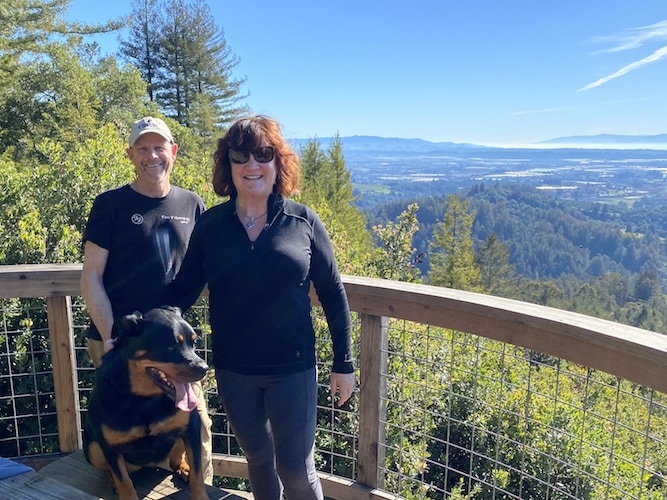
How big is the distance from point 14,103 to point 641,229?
Result: 14696cm

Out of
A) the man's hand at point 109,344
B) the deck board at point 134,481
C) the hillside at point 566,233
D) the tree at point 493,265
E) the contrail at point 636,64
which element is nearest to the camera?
the man's hand at point 109,344

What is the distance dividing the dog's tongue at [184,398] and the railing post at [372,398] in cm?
78

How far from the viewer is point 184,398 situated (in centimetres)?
191

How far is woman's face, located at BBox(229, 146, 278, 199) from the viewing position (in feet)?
6.12

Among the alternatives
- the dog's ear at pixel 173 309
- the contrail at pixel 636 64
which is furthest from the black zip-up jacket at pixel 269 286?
the contrail at pixel 636 64

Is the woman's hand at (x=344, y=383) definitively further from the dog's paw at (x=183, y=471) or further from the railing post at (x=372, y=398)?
the dog's paw at (x=183, y=471)

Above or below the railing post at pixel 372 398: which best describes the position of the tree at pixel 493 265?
below

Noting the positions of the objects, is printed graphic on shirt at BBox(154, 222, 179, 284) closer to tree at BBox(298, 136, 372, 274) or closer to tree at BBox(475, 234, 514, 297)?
tree at BBox(298, 136, 372, 274)

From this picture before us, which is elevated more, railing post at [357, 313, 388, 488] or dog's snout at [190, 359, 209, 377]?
dog's snout at [190, 359, 209, 377]

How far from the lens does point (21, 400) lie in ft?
14.1

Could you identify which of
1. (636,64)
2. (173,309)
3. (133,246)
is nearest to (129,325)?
(173,309)

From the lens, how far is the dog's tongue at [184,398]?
1897 millimetres

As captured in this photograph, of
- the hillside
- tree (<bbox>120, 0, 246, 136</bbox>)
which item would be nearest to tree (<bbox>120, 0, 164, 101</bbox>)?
tree (<bbox>120, 0, 246, 136</bbox>)

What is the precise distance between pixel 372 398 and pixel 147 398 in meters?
0.97
